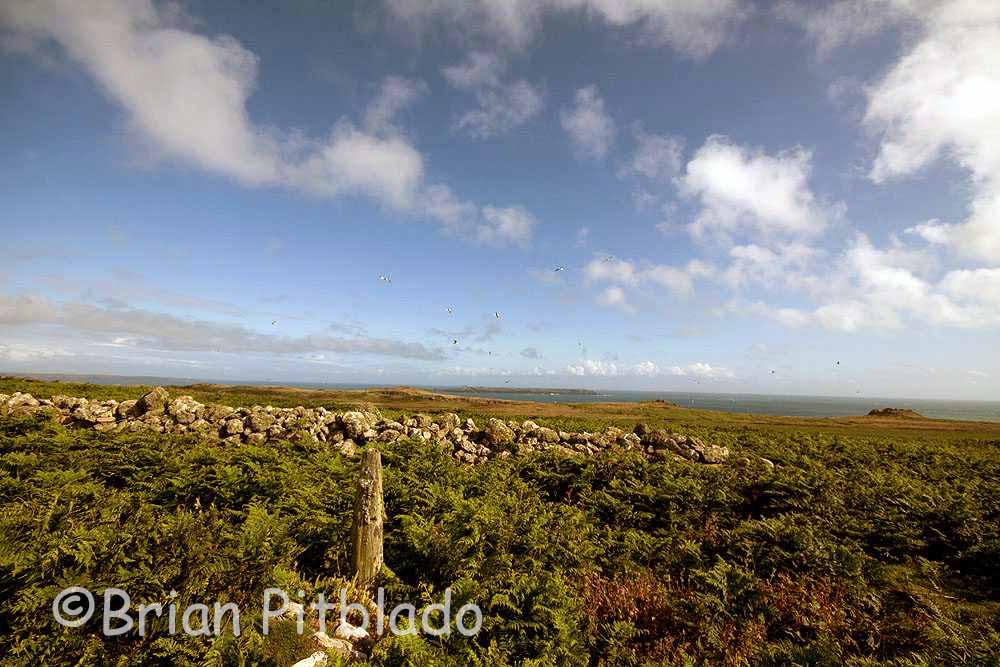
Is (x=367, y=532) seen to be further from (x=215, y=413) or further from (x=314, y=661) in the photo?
(x=215, y=413)

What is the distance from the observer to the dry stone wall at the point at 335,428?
1498cm

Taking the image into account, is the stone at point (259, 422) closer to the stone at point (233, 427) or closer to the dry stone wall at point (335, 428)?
the dry stone wall at point (335, 428)

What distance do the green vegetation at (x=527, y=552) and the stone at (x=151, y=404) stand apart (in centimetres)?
349

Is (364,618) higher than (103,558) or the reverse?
the reverse

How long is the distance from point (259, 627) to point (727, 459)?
54.1 feet

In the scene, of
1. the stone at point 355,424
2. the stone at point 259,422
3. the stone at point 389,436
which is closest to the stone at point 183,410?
the stone at point 259,422

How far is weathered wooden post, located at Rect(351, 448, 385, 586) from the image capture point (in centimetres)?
658

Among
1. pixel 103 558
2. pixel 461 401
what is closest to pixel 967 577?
pixel 103 558

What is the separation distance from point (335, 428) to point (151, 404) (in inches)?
280

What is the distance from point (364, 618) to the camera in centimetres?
577

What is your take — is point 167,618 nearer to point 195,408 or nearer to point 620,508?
Answer: point 620,508

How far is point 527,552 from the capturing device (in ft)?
24.0

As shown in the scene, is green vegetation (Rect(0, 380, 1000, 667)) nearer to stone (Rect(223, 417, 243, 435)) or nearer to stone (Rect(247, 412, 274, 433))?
stone (Rect(223, 417, 243, 435))

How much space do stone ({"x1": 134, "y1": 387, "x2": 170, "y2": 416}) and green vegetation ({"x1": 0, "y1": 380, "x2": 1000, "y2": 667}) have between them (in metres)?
3.49
